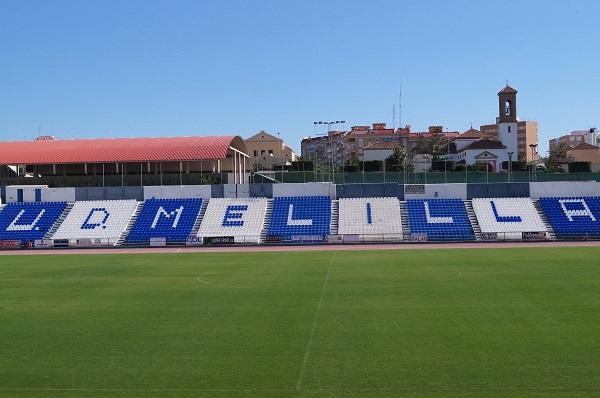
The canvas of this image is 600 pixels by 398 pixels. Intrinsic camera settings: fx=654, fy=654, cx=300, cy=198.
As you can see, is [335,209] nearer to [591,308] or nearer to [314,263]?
[314,263]

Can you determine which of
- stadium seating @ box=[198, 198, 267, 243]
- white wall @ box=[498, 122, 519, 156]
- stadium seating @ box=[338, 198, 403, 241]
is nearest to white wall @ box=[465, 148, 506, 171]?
white wall @ box=[498, 122, 519, 156]

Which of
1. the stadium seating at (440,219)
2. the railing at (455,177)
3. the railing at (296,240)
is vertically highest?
the railing at (455,177)

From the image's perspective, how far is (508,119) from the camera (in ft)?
374

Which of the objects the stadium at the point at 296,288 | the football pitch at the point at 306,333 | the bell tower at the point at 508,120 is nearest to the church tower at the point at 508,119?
the bell tower at the point at 508,120

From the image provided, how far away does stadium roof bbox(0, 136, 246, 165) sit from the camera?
64.6 m

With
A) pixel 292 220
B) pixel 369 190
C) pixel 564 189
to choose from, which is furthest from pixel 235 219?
pixel 564 189

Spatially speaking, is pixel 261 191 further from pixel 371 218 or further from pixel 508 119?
pixel 508 119

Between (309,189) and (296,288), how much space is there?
3364 centimetres

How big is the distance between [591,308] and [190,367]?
12.1 m

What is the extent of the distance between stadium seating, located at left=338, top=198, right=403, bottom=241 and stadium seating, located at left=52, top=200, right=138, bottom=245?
1797 centimetres

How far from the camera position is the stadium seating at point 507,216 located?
4925 centimetres

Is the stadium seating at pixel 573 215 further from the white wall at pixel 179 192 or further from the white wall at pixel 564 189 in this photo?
the white wall at pixel 179 192

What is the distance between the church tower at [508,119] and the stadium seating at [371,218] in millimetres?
61310

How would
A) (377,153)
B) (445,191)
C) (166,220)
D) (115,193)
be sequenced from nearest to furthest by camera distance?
(166,220) → (445,191) → (115,193) → (377,153)
